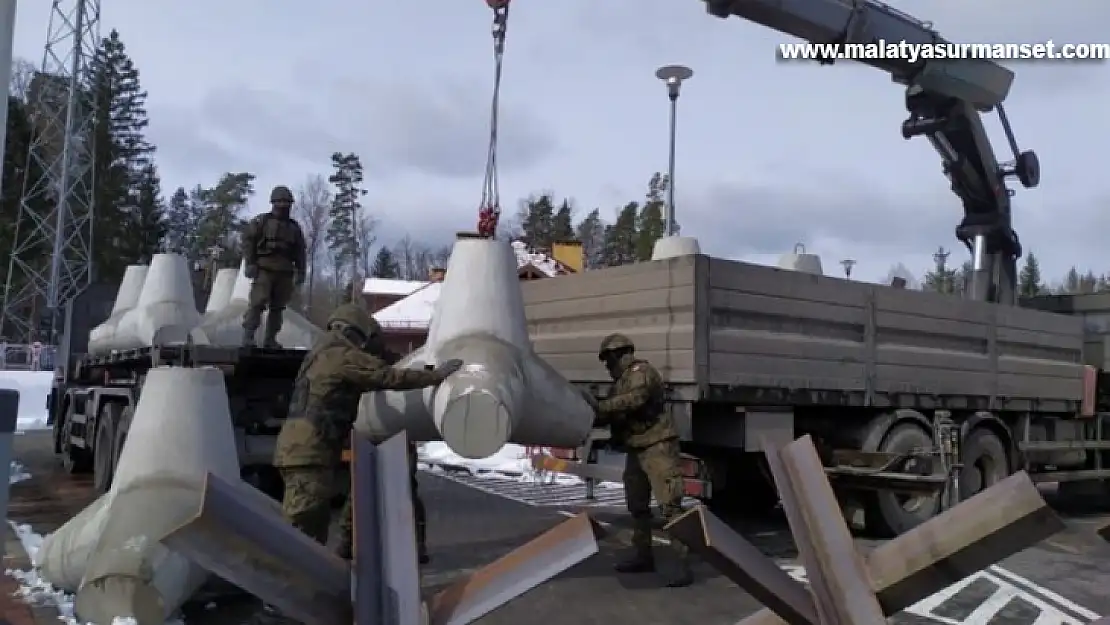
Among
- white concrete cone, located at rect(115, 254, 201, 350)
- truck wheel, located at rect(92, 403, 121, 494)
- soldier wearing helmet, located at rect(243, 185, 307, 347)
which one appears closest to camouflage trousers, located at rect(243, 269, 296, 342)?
soldier wearing helmet, located at rect(243, 185, 307, 347)

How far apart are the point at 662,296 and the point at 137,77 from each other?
49.4 m

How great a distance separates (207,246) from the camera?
56.4m

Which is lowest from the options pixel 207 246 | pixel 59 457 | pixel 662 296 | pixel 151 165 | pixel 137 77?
pixel 59 457

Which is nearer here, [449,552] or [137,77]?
[449,552]

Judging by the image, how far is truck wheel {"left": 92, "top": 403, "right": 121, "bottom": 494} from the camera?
30.3 ft

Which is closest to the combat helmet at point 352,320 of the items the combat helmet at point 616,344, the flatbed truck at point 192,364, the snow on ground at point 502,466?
the combat helmet at point 616,344

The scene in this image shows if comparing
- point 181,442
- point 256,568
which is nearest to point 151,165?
point 181,442

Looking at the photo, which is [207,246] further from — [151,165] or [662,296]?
[662,296]

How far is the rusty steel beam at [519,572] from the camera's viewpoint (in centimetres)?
166

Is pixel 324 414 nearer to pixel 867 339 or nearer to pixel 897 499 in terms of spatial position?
pixel 867 339

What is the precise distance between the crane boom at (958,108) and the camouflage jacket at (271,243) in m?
4.89

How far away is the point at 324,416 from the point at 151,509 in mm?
1060

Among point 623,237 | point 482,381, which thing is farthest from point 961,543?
point 623,237

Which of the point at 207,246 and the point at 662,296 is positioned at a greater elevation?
the point at 207,246
